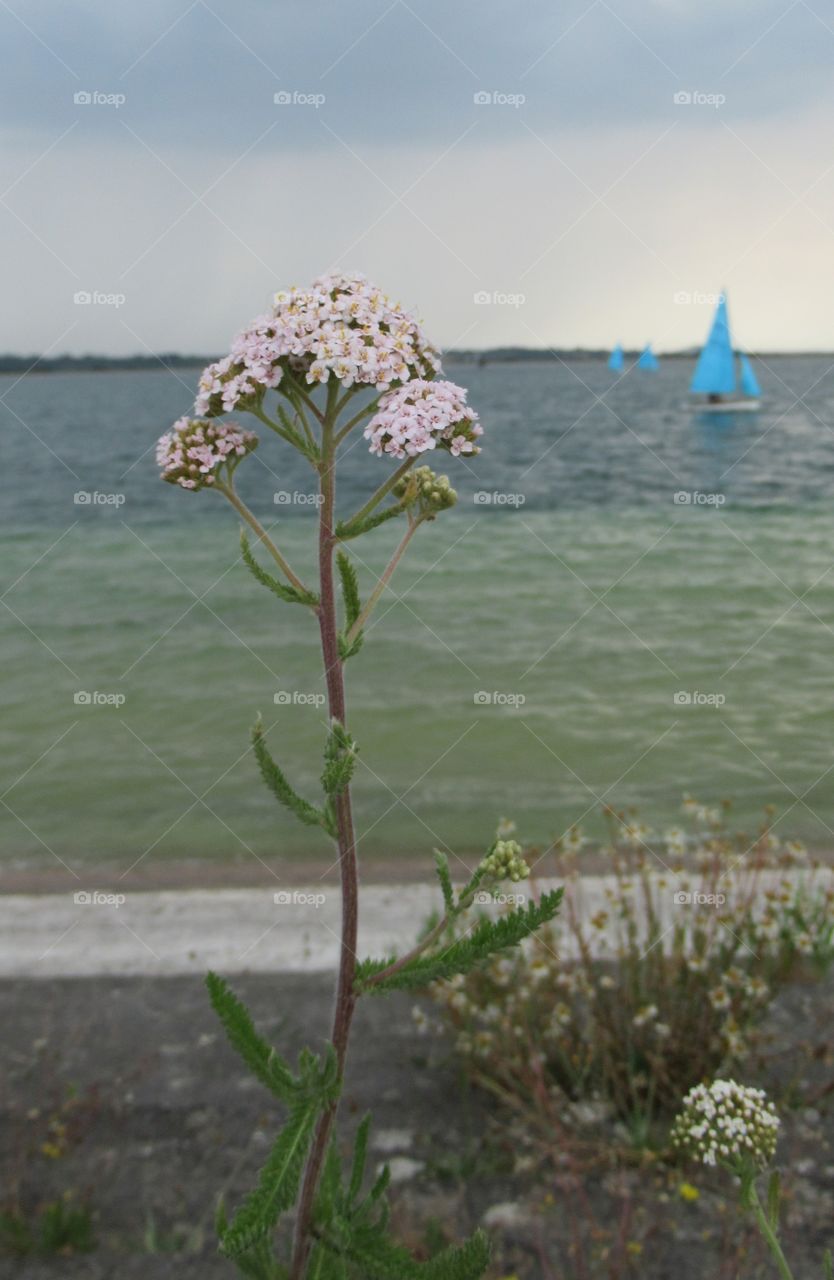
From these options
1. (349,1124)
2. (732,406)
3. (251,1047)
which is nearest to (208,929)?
(349,1124)

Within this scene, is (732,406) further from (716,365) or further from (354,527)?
(354,527)

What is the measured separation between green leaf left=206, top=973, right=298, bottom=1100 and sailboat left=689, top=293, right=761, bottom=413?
40818mm

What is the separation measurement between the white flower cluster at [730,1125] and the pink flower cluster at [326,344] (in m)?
1.57

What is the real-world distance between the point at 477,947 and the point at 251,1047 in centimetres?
48

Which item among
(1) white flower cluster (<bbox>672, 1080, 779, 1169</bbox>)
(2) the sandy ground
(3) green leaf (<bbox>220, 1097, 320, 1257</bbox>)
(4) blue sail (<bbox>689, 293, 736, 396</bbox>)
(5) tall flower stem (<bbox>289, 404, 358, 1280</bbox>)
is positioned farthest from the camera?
(4) blue sail (<bbox>689, 293, 736, 396</bbox>)

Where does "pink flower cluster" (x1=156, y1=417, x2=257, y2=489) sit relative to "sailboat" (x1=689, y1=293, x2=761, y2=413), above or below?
below

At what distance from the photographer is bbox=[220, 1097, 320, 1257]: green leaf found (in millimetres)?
2023

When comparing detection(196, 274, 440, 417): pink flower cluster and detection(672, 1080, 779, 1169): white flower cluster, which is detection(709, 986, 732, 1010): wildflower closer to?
detection(672, 1080, 779, 1169): white flower cluster

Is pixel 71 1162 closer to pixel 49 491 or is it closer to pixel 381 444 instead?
pixel 381 444

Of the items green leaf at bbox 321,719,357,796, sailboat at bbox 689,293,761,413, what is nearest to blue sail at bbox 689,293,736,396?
sailboat at bbox 689,293,761,413

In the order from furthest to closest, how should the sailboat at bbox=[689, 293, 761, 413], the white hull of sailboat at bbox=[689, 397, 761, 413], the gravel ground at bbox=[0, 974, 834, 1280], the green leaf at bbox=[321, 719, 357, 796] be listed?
the white hull of sailboat at bbox=[689, 397, 761, 413], the sailboat at bbox=[689, 293, 761, 413], the gravel ground at bbox=[0, 974, 834, 1280], the green leaf at bbox=[321, 719, 357, 796]

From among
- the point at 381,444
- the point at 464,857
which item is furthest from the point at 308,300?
the point at 464,857

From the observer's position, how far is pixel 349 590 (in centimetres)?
242

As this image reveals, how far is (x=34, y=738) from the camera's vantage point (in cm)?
1042
